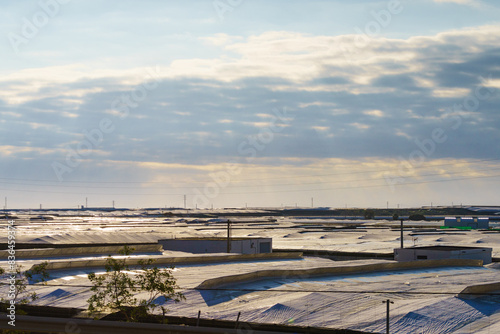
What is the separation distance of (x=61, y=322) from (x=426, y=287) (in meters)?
27.5

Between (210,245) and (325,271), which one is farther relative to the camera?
(210,245)

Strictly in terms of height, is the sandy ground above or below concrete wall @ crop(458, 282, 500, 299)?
below

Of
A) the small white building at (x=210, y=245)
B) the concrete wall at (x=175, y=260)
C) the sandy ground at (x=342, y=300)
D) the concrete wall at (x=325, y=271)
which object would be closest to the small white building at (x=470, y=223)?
the small white building at (x=210, y=245)

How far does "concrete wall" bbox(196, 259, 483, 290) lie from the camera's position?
144ft

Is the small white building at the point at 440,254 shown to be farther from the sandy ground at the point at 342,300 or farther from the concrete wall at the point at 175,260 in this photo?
the sandy ground at the point at 342,300

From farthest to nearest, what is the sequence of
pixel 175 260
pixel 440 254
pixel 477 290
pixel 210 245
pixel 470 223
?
pixel 470 223 < pixel 210 245 < pixel 440 254 < pixel 175 260 < pixel 477 290

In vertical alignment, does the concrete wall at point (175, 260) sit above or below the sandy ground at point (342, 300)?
above

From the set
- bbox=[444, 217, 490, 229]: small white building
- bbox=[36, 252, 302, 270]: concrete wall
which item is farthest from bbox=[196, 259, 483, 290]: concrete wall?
bbox=[444, 217, 490, 229]: small white building

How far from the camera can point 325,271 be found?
50938mm

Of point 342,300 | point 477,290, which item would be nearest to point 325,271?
point 477,290

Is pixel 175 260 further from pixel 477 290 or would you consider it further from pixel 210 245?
pixel 210 245

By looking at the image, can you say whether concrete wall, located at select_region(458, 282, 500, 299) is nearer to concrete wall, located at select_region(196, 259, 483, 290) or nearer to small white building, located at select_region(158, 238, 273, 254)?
concrete wall, located at select_region(196, 259, 483, 290)

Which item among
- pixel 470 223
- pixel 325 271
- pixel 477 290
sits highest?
pixel 470 223

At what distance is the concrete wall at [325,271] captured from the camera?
4394 cm
